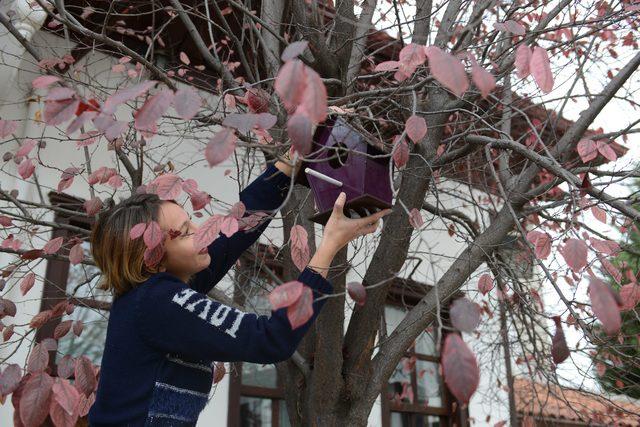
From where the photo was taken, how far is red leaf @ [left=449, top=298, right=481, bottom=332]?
1.14 meters

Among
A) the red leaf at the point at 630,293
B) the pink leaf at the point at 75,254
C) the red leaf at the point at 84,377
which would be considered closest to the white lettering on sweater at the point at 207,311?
the red leaf at the point at 84,377

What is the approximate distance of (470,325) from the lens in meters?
1.14

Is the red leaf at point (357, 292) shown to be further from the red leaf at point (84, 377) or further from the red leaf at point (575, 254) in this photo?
the red leaf at point (84, 377)

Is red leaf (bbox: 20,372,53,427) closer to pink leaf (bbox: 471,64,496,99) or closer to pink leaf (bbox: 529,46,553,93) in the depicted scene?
pink leaf (bbox: 471,64,496,99)

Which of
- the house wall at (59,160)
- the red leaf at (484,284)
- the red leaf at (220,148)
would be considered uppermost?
the house wall at (59,160)

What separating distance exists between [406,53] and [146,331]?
3.61ft

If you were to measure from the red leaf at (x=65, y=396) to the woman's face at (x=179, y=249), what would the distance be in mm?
519

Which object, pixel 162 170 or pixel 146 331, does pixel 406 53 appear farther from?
pixel 162 170

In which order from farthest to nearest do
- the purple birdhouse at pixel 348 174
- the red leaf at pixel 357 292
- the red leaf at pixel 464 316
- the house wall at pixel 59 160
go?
the house wall at pixel 59 160 → the purple birdhouse at pixel 348 174 → the red leaf at pixel 357 292 → the red leaf at pixel 464 316

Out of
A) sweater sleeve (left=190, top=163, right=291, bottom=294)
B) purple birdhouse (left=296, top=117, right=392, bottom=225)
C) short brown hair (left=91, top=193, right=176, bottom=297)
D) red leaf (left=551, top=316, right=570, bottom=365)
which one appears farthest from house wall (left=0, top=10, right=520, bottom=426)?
red leaf (left=551, top=316, right=570, bottom=365)

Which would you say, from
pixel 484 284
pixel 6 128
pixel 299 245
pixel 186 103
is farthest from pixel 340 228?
pixel 6 128

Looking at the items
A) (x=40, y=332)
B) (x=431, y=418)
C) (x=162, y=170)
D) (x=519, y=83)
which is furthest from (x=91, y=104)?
(x=431, y=418)

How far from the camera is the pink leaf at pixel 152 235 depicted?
1916mm

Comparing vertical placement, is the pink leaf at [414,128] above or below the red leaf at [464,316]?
above
